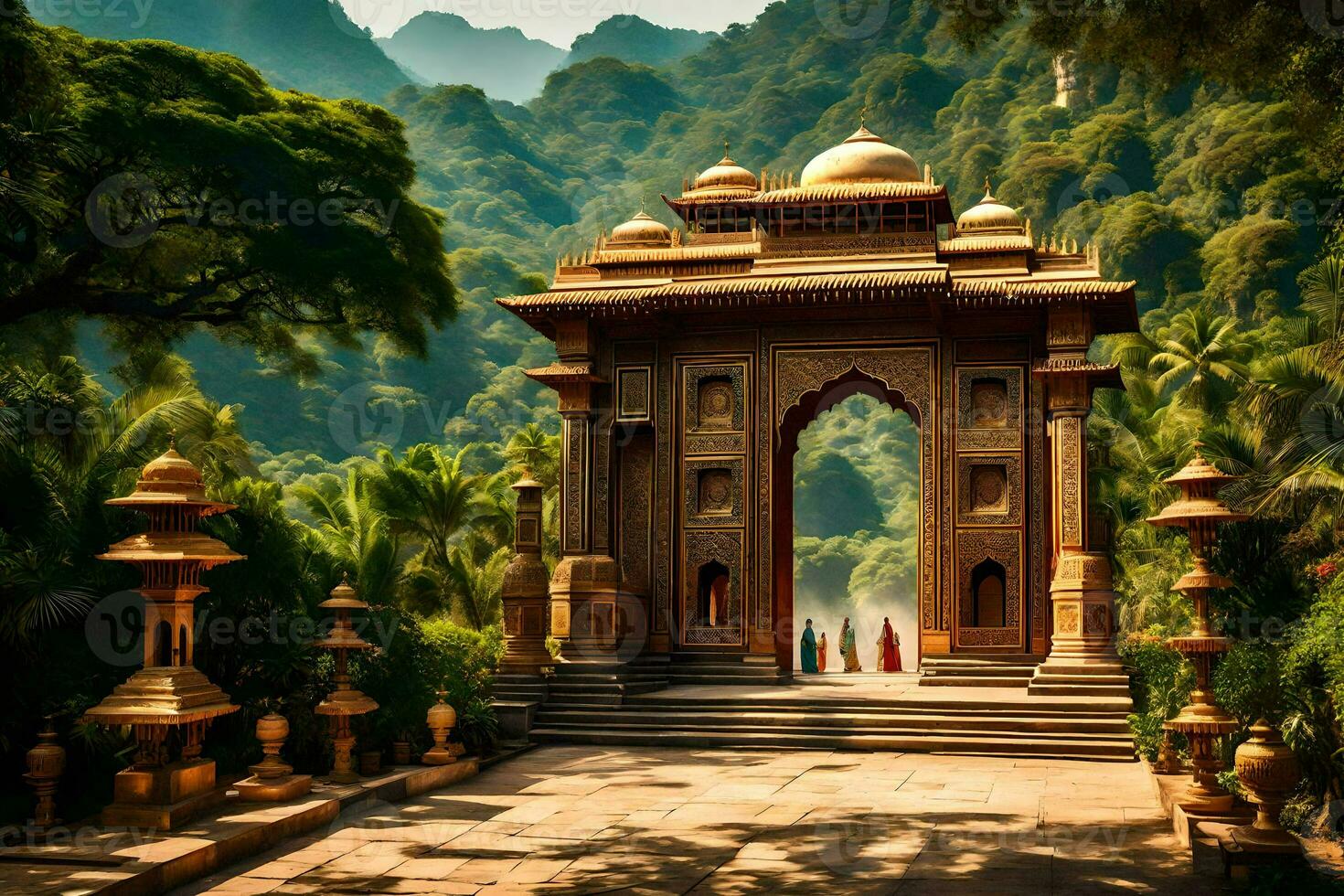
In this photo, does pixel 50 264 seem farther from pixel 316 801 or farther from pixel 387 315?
pixel 316 801

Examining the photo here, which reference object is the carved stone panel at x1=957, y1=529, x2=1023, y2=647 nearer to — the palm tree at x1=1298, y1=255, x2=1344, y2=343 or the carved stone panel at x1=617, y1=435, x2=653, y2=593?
the carved stone panel at x1=617, y1=435, x2=653, y2=593

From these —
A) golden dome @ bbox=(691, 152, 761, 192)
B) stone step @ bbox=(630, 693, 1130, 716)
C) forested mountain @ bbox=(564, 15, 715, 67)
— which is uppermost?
forested mountain @ bbox=(564, 15, 715, 67)

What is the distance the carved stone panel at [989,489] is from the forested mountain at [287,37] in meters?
75.0

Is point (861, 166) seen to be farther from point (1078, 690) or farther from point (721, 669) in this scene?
point (1078, 690)

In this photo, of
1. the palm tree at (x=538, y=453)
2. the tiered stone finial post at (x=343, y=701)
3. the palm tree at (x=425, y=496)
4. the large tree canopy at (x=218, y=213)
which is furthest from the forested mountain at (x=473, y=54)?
the tiered stone finial post at (x=343, y=701)

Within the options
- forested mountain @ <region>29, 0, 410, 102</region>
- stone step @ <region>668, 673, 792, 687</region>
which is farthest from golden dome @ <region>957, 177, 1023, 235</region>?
forested mountain @ <region>29, 0, 410, 102</region>

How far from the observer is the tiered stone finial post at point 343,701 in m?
11.7

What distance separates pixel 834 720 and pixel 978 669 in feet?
10.1

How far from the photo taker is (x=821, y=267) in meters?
18.7

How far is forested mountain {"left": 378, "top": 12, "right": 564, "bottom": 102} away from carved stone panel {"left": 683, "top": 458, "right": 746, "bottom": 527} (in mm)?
97931

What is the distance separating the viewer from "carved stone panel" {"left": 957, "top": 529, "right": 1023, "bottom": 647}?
17922 mm

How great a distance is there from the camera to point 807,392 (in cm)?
1883

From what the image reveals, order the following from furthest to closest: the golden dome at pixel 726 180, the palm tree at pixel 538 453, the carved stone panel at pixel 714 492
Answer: the palm tree at pixel 538 453
the golden dome at pixel 726 180
the carved stone panel at pixel 714 492

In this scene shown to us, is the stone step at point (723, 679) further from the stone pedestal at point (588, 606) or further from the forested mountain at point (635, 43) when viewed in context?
the forested mountain at point (635, 43)
